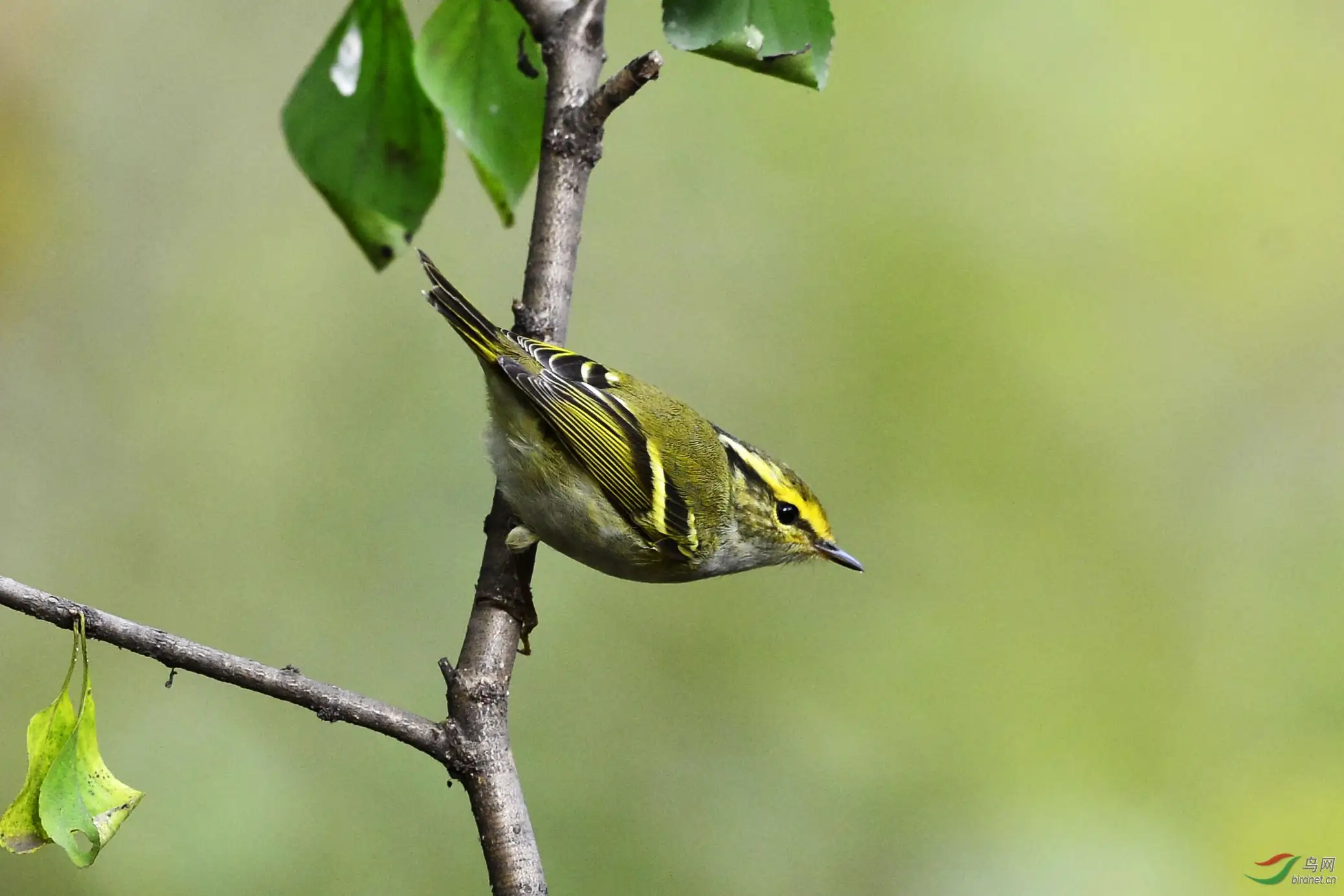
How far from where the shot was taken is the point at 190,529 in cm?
284

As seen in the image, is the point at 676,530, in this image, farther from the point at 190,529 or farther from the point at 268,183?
the point at 268,183

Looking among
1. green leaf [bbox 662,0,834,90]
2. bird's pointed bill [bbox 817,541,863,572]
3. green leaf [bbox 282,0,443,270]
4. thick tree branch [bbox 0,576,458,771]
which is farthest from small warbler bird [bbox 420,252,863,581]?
green leaf [bbox 662,0,834,90]

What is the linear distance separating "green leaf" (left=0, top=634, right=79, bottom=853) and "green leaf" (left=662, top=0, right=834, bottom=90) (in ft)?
2.80

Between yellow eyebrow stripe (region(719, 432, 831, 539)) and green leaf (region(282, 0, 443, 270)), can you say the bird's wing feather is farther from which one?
green leaf (region(282, 0, 443, 270))

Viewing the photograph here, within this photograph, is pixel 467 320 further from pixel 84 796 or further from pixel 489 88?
pixel 84 796

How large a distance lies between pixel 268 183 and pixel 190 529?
930 millimetres

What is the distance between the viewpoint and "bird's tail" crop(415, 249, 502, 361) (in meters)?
1.98

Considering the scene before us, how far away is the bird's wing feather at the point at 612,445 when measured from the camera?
2.02 m

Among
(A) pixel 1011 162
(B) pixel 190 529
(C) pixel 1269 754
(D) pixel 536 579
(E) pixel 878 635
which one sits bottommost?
(C) pixel 1269 754

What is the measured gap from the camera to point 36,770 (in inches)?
41.7

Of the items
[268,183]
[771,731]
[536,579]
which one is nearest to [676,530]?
[536,579]

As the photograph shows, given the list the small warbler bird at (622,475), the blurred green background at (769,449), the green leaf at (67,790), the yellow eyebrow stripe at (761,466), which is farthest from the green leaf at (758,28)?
the blurred green background at (769,449)

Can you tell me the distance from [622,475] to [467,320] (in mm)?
387

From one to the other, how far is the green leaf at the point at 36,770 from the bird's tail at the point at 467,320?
101cm
